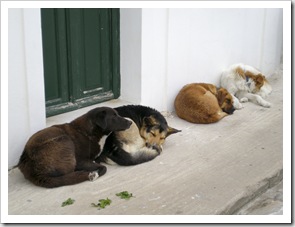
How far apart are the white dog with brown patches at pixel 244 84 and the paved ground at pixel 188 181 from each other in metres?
1.12

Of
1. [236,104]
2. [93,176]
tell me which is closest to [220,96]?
[236,104]

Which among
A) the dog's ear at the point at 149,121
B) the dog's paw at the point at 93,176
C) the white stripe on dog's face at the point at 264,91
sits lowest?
the dog's paw at the point at 93,176

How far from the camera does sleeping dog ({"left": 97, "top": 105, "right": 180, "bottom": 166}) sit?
4.74 metres

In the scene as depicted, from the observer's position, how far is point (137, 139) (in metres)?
4.86

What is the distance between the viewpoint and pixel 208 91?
6.16 m

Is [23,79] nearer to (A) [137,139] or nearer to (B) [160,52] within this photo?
(A) [137,139]

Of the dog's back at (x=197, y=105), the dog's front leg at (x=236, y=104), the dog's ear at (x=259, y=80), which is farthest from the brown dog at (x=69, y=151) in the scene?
the dog's ear at (x=259, y=80)

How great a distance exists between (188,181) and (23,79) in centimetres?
183

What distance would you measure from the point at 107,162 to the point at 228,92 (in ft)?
7.87

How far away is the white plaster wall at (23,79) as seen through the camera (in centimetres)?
445

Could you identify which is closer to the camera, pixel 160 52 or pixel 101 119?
pixel 101 119

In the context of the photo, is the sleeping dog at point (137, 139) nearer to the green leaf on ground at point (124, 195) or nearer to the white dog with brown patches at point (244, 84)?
the green leaf on ground at point (124, 195)

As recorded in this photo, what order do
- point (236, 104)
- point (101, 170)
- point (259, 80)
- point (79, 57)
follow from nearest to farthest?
point (101, 170), point (79, 57), point (236, 104), point (259, 80)

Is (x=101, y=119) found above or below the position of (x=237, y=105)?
above
